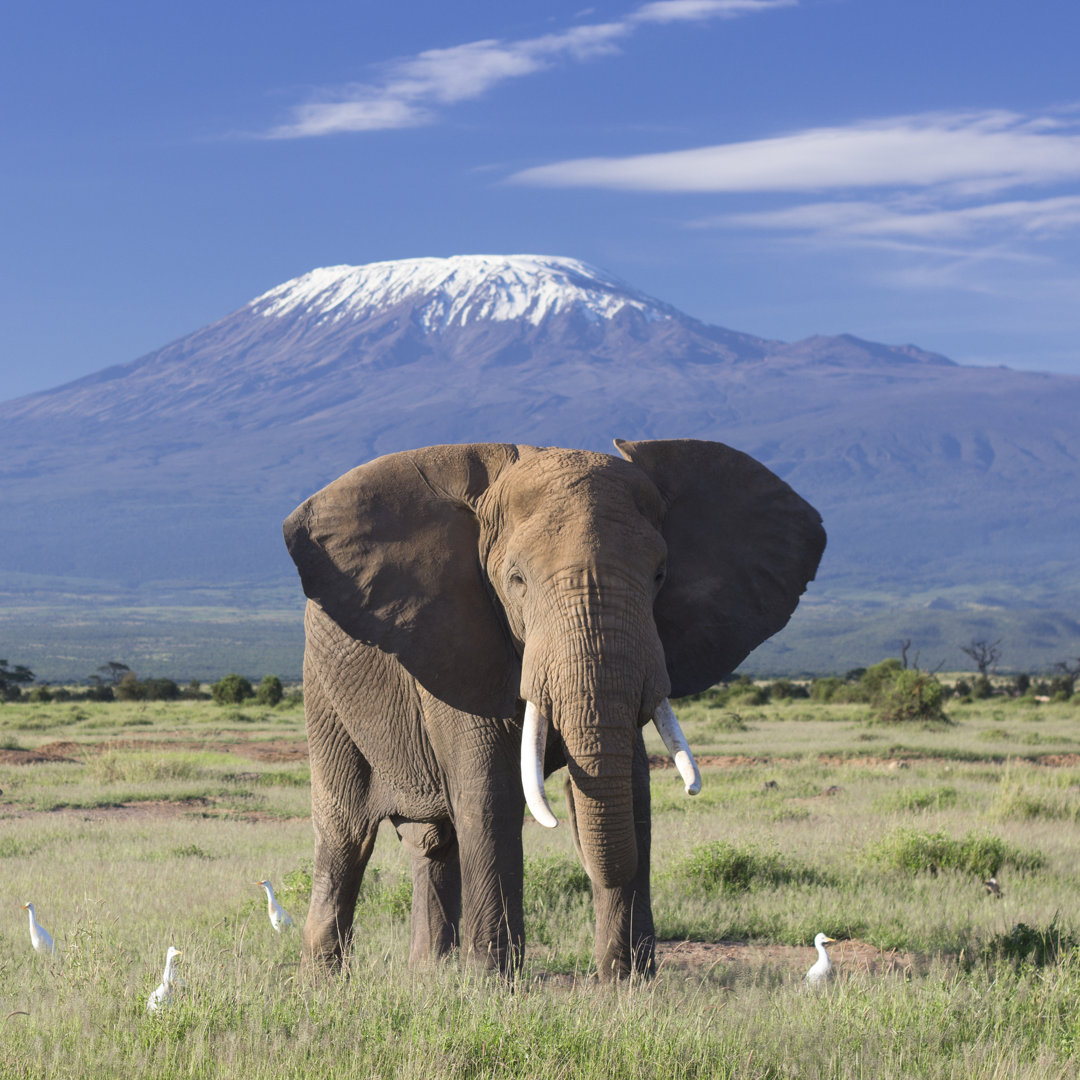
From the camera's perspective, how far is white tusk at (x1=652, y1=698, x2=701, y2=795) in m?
5.53

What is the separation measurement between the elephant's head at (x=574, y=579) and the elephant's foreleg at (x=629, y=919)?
1.59ft

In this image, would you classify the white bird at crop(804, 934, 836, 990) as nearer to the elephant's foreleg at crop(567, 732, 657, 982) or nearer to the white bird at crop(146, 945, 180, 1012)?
the elephant's foreleg at crop(567, 732, 657, 982)

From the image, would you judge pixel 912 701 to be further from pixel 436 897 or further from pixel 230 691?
pixel 436 897

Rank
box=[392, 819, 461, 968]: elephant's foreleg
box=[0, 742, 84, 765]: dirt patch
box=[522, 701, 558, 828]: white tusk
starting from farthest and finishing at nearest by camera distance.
Answer: box=[0, 742, 84, 765]: dirt patch, box=[392, 819, 461, 968]: elephant's foreleg, box=[522, 701, 558, 828]: white tusk

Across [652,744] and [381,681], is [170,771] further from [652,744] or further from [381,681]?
[381,681]

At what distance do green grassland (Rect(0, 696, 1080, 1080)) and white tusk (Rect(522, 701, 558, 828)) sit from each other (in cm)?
96

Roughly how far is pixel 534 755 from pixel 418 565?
4.14 ft

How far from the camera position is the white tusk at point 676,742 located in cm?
553

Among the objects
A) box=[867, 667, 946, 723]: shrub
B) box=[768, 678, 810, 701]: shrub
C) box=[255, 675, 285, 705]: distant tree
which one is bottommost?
box=[768, 678, 810, 701]: shrub

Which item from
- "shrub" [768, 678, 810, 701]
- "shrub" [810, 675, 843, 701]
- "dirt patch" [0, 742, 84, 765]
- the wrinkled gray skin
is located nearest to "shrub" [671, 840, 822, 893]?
the wrinkled gray skin

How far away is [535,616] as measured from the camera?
6039 millimetres

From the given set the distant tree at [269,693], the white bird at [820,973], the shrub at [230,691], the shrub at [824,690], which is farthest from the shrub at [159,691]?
the white bird at [820,973]

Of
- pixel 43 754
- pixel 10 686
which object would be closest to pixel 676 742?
pixel 43 754

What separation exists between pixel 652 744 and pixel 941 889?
2084 centimetres
